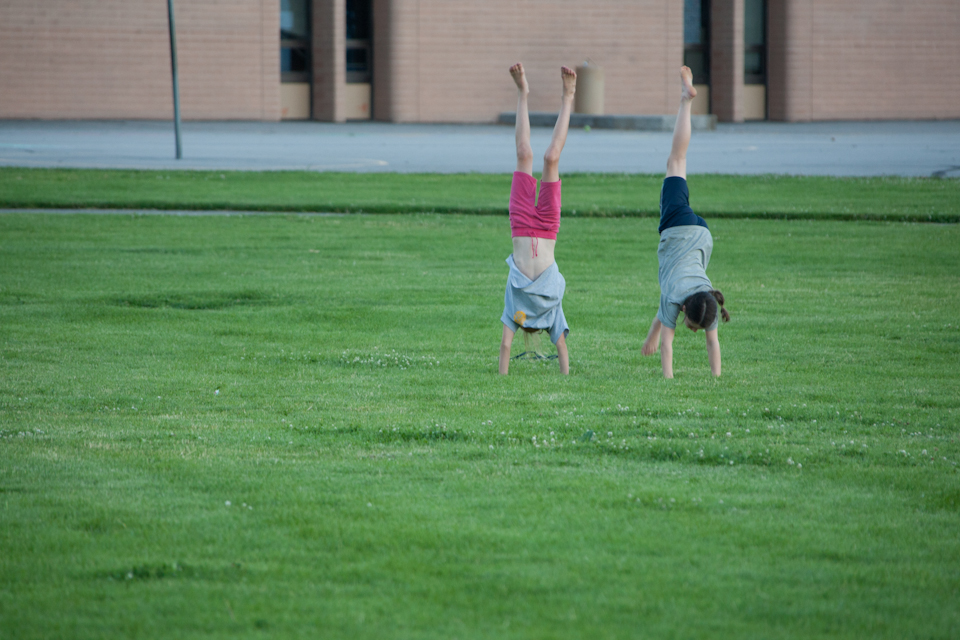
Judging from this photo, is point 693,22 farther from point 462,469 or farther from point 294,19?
point 462,469

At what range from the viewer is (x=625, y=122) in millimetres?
42312

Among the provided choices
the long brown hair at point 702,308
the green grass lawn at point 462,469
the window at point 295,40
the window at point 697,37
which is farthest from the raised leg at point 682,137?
the window at point 697,37

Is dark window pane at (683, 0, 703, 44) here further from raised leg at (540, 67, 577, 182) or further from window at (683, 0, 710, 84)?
raised leg at (540, 67, 577, 182)

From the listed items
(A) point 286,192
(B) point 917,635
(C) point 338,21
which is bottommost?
(B) point 917,635

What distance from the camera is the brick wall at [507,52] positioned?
1783 inches

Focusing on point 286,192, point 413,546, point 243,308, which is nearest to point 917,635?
point 413,546

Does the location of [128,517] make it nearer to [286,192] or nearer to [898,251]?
[898,251]

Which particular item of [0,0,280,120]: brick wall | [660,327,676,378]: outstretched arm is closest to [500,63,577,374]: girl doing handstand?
[660,327,676,378]: outstretched arm

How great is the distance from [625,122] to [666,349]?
117ft

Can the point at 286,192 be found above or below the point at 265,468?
above

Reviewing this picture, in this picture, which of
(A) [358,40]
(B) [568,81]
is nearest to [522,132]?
(B) [568,81]

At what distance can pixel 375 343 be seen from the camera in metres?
9.27

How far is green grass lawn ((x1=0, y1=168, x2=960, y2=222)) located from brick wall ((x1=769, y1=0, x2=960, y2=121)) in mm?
28772

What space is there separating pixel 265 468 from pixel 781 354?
471 centimetres
